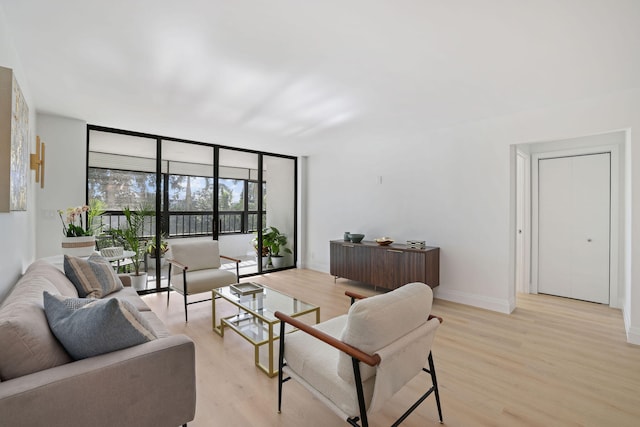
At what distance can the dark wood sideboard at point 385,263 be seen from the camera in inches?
157

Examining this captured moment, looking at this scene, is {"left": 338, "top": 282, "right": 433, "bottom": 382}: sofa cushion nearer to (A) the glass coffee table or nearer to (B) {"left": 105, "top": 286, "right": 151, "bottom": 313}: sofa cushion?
(A) the glass coffee table

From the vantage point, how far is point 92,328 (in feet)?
4.17

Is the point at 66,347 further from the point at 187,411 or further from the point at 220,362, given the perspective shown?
the point at 220,362

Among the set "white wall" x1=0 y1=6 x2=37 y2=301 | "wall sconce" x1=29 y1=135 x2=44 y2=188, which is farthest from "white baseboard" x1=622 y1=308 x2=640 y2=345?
"wall sconce" x1=29 y1=135 x2=44 y2=188

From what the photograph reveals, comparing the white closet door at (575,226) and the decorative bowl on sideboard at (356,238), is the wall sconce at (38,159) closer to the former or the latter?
the decorative bowl on sideboard at (356,238)

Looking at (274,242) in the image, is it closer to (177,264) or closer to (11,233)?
(177,264)

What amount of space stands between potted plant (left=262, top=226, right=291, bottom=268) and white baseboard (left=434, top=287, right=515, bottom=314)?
10.6ft

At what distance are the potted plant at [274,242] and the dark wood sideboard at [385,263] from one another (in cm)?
148

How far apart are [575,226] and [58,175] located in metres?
7.01

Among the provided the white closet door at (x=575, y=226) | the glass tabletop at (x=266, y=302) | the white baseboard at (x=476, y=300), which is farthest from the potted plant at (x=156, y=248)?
the white closet door at (x=575, y=226)

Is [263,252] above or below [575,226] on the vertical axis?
below

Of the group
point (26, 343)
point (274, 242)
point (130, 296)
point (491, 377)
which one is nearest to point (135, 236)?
point (130, 296)

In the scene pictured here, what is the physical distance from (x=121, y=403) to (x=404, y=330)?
1.31 m

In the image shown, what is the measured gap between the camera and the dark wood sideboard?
3.98 metres
